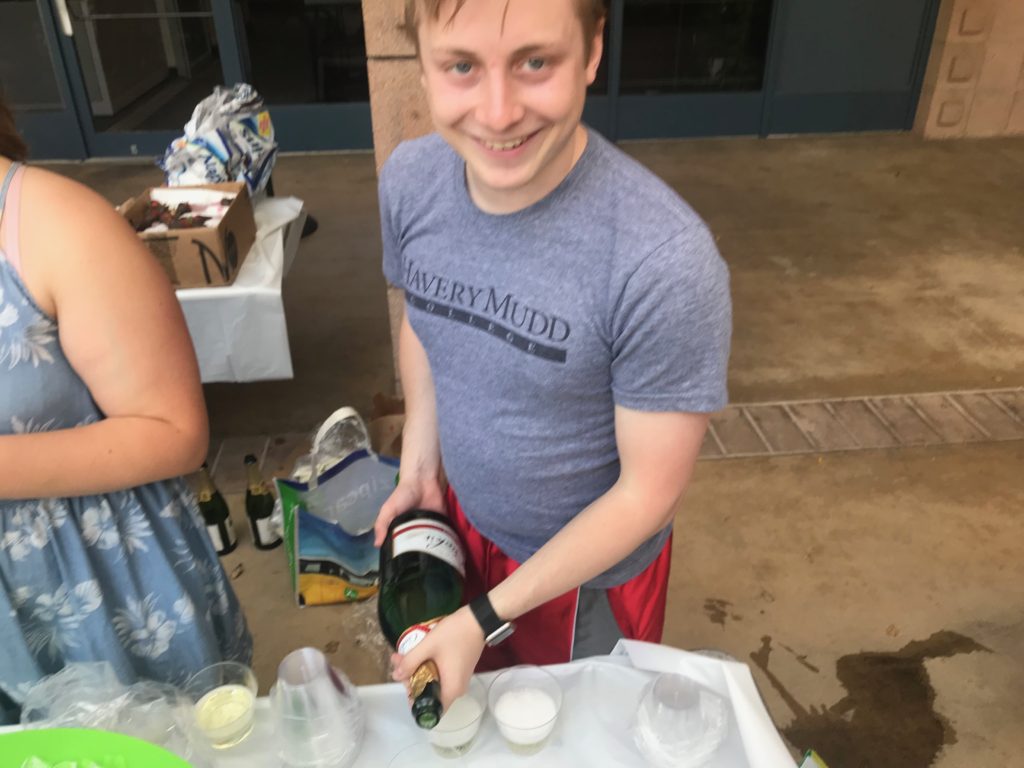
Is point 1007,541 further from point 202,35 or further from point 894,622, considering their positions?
point 202,35

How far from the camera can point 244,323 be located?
7.25 ft

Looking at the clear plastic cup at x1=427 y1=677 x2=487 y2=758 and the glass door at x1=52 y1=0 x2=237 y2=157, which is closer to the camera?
the clear plastic cup at x1=427 y1=677 x2=487 y2=758

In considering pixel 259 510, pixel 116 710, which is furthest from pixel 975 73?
pixel 116 710

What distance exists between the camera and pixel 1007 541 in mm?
2369

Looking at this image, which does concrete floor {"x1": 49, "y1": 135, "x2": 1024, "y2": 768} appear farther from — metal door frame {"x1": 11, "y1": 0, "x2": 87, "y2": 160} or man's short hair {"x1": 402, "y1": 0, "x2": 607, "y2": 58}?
man's short hair {"x1": 402, "y1": 0, "x2": 607, "y2": 58}

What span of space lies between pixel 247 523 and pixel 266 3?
159 inches

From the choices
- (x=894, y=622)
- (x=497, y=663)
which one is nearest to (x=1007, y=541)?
(x=894, y=622)

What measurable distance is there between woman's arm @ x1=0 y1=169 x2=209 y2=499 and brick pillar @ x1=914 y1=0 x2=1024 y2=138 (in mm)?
5969

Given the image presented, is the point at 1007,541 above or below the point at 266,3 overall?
below

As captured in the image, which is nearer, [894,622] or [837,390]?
[894,622]

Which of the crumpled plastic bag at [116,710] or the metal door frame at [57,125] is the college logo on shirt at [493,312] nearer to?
the crumpled plastic bag at [116,710]

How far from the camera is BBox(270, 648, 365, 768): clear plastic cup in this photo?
81cm

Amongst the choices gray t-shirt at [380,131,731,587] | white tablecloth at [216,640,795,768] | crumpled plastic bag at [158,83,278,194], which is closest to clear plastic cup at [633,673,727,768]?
white tablecloth at [216,640,795,768]

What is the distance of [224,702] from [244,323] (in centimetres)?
150
